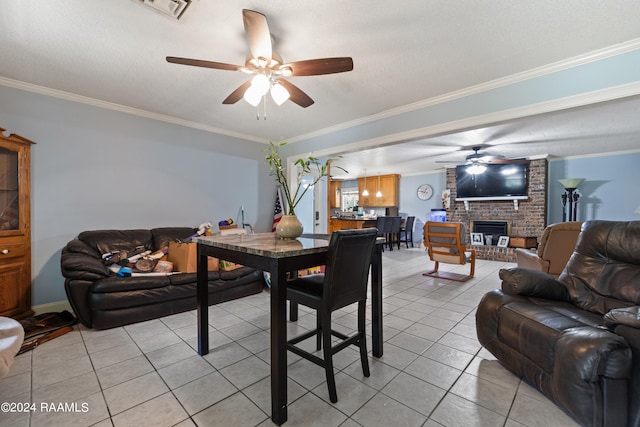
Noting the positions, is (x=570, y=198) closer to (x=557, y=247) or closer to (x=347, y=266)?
(x=557, y=247)

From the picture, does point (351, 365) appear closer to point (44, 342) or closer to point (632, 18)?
point (44, 342)

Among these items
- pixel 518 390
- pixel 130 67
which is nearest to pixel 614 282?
pixel 518 390

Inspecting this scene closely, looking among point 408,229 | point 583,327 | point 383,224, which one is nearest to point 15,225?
point 583,327

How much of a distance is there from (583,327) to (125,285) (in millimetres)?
3508

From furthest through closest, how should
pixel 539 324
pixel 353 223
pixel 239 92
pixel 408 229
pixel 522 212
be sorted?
1. pixel 408 229
2. pixel 353 223
3. pixel 522 212
4. pixel 239 92
5. pixel 539 324

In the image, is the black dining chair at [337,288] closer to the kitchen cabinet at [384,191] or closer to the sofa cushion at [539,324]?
the sofa cushion at [539,324]

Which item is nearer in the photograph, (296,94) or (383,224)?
(296,94)

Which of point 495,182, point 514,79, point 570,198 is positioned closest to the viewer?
point 514,79

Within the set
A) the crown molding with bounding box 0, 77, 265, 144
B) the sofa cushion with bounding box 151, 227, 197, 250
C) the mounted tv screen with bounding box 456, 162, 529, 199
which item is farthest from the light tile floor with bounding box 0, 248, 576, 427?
the mounted tv screen with bounding box 456, 162, 529, 199

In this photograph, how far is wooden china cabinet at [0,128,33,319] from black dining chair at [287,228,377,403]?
9.37 ft

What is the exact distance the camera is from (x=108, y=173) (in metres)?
3.35

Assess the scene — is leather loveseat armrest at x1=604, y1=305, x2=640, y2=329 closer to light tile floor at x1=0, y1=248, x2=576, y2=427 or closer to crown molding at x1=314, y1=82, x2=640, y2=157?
light tile floor at x1=0, y1=248, x2=576, y2=427

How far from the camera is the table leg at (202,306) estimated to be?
2.07 meters

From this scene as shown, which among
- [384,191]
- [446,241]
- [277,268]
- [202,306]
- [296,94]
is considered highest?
[296,94]
